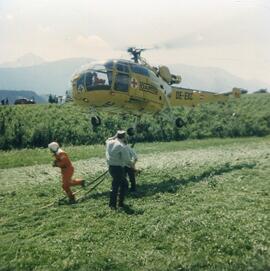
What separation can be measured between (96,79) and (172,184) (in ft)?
26.9

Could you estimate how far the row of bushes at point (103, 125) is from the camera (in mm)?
52456

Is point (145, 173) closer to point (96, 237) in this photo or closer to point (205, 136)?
point (96, 237)

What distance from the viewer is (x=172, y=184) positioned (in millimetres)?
20125

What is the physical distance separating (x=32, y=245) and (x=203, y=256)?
4582 mm

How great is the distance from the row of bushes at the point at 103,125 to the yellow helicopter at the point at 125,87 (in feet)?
60.2

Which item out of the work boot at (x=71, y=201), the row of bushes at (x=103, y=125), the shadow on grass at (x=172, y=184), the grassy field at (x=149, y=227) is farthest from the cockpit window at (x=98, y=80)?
the row of bushes at (x=103, y=125)

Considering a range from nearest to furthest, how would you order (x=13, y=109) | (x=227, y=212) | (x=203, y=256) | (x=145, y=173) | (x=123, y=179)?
(x=203, y=256) → (x=227, y=212) → (x=123, y=179) → (x=145, y=173) → (x=13, y=109)

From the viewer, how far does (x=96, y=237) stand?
12562mm

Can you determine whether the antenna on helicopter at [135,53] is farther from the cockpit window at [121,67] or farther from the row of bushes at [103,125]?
the row of bushes at [103,125]

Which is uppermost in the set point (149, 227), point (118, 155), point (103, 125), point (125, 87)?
point (125, 87)

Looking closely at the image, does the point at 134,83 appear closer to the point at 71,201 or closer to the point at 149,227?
the point at 71,201

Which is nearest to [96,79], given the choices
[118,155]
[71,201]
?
[71,201]

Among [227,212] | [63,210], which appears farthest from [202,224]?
[63,210]

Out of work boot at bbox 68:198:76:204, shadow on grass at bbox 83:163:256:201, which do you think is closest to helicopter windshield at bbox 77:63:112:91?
shadow on grass at bbox 83:163:256:201
